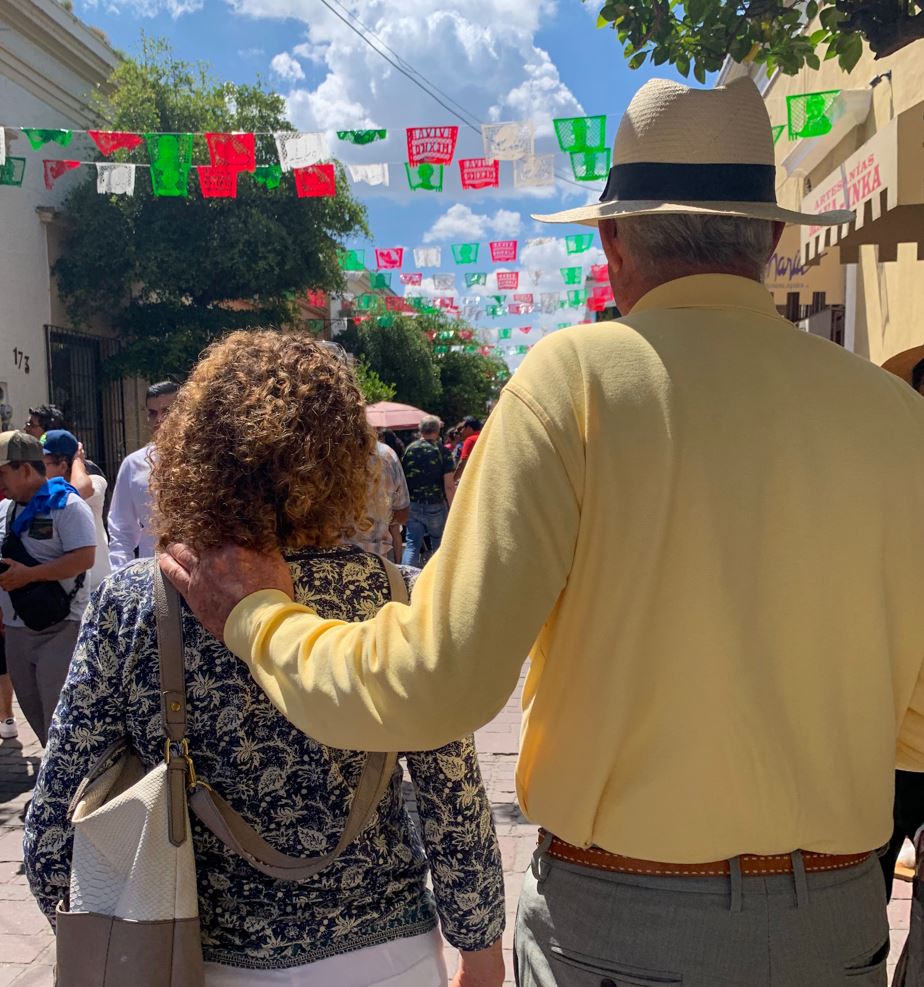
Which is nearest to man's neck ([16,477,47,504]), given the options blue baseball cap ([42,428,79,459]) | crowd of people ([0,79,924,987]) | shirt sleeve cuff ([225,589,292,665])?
blue baseball cap ([42,428,79,459])

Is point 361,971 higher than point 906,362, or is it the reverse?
point 906,362

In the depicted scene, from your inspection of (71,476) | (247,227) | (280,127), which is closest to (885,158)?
(71,476)

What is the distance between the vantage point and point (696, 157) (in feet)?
4.73

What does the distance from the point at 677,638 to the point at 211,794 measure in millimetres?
788

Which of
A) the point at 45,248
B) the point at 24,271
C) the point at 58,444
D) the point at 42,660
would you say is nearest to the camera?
the point at 42,660

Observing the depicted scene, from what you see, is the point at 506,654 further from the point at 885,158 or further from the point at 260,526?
the point at 885,158

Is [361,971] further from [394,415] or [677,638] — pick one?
[394,415]

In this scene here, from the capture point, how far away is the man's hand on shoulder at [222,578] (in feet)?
4.73

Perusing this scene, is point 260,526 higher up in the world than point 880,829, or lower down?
higher up

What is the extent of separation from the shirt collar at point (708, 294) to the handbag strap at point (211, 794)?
829 millimetres

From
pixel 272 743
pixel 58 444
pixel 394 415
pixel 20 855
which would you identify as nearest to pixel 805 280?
pixel 58 444

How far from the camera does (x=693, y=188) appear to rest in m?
1.43

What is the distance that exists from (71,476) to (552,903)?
18.0 feet

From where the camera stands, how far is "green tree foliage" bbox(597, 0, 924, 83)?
10.4 ft
